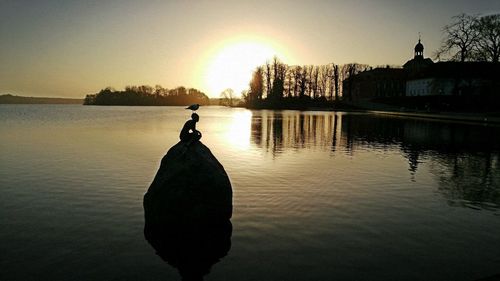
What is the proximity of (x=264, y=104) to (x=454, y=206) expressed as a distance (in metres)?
117

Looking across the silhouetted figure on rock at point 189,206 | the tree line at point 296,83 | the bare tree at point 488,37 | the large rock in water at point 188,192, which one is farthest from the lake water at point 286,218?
the tree line at point 296,83

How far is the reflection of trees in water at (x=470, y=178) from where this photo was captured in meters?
12.1

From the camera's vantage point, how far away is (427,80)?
286 ft

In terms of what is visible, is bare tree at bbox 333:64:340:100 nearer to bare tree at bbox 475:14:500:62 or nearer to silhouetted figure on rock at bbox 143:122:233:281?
bare tree at bbox 475:14:500:62

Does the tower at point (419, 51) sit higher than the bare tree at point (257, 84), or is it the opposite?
the tower at point (419, 51)

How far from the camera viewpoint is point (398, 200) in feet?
39.3

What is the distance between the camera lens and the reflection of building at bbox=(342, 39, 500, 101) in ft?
206

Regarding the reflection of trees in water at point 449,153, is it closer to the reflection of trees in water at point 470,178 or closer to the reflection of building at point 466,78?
the reflection of trees in water at point 470,178

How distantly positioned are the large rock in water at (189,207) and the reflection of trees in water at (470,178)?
7.57m

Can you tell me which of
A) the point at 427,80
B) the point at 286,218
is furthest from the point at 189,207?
the point at 427,80

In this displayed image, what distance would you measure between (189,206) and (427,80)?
91.1m

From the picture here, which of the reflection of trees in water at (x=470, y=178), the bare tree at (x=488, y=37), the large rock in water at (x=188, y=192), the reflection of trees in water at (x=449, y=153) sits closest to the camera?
the large rock in water at (x=188, y=192)

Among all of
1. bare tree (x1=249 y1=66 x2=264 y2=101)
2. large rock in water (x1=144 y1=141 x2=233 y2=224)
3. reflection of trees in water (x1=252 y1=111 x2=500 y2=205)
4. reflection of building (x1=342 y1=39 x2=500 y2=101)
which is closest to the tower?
reflection of building (x1=342 y1=39 x2=500 y2=101)

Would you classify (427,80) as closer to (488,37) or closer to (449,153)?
(488,37)
